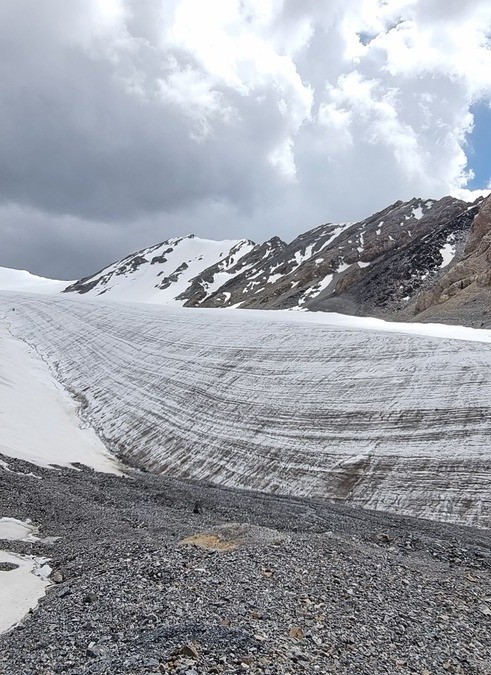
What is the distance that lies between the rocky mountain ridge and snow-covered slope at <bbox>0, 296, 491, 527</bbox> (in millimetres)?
19065

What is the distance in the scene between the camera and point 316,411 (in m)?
20.4

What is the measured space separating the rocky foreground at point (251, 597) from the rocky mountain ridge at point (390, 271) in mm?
31756

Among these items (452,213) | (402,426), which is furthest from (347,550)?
(452,213)

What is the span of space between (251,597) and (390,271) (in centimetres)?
8132

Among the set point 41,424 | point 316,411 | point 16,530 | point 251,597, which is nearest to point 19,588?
point 16,530

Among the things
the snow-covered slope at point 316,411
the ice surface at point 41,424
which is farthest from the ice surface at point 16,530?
the snow-covered slope at point 316,411

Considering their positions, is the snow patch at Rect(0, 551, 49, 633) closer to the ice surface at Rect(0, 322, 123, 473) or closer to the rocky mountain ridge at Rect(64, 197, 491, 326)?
the ice surface at Rect(0, 322, 123, 473)

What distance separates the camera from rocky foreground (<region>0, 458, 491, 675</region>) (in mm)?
5801

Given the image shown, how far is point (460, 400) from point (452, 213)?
93.6 meters

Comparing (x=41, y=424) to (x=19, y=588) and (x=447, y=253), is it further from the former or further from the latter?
(x=447, y=253)

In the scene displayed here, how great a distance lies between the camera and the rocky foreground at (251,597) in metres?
5.80

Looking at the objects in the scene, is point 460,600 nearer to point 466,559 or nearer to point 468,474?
point 466,559

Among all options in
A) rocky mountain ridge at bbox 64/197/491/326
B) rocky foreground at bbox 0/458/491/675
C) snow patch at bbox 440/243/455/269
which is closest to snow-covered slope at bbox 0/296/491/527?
rocky foreground at bbox 0/458/491/675

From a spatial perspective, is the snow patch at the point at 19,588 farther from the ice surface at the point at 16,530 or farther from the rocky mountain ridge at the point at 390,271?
the rocky mountain ridge at the point at 390,271
